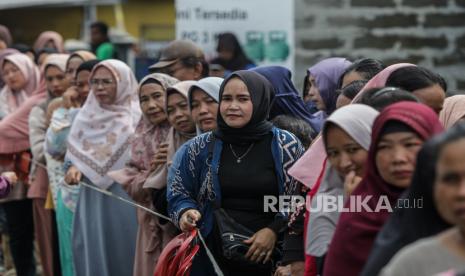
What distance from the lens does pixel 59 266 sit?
913 centimetres

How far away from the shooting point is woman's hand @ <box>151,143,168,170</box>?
7055mm

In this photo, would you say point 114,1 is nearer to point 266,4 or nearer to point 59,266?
point 266,4

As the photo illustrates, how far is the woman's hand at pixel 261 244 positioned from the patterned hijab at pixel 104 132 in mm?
2396

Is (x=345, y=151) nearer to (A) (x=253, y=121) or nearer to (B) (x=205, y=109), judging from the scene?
(A) (x=253, y=121)

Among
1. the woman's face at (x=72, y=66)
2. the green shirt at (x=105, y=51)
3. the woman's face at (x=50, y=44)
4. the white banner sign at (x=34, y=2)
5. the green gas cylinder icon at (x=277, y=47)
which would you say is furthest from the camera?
the white banner sign at (x=34, y=2)

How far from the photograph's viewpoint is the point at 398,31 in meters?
10.2

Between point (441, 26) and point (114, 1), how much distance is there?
6861mm

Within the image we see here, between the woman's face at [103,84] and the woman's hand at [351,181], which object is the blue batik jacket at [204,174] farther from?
the woman's face at [103,84]

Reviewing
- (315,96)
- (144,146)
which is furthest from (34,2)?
(315,96)

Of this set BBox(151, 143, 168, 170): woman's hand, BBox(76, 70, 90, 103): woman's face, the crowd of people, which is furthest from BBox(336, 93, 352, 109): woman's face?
BBox(76, 70, 90, 103): woman's face

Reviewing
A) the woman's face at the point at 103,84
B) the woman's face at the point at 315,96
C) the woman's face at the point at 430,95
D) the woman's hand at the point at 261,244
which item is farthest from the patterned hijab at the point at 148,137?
the woman's face at the point at 430,95

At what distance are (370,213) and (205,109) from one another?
255 cm

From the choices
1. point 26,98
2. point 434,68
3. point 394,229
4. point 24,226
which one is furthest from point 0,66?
point 394,229

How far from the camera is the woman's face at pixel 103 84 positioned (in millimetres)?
8086
